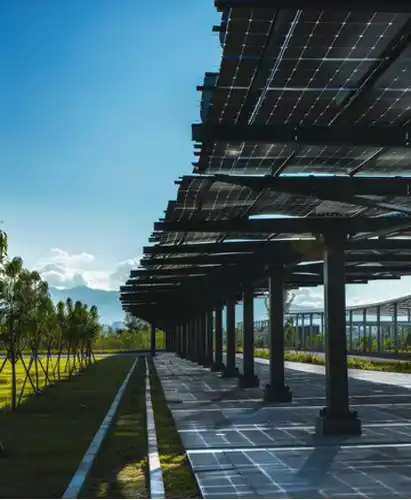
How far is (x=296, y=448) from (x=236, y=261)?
11913 mm

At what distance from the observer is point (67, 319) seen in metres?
41.6

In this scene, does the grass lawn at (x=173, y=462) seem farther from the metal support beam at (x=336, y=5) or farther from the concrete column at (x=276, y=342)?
the metal support beam at (x=336, y=5)

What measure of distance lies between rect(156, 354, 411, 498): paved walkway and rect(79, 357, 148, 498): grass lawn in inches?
39.2

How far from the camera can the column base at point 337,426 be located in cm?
→ 1616

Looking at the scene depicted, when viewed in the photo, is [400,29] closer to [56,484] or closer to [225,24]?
[225,24]

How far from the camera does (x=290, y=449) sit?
46.6 feet

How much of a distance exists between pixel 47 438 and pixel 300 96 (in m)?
10.5

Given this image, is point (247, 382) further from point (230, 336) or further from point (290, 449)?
point (290, 449)

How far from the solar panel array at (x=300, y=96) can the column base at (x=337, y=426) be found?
492cm

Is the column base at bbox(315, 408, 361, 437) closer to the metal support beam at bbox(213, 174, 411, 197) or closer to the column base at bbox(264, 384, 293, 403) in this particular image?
the metal support beam at bbox(213, 174, 411, 197)

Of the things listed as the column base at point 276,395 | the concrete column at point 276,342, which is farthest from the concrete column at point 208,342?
the column base at point 276,395

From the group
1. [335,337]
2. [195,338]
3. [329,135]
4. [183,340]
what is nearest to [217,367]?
[195,338]

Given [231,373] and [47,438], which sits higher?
[231,373]

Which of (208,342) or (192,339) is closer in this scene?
(208,342)
